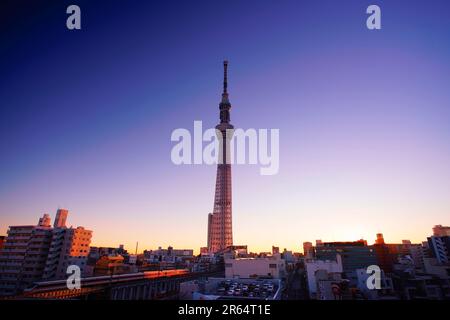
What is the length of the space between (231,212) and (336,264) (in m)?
41.7

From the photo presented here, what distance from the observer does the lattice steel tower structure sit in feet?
248

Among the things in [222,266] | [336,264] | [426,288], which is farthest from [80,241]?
[426,288]

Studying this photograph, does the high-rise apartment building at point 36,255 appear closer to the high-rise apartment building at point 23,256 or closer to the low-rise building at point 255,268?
the high-rise apartment building at point 23,256

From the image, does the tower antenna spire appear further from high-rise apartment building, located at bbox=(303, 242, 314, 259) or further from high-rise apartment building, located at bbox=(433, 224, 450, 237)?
high-rise apartment building, located at bbox=(433, 224, 450, 237)

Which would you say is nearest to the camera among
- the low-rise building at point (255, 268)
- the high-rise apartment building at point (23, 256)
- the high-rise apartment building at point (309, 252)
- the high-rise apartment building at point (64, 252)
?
the low-rise building at point (255, 268)

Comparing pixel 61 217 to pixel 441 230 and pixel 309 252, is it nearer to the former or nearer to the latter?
pixel 309 252

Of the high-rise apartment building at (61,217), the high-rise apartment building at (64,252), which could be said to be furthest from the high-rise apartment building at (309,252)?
the high-rise apartment building at (61,217)

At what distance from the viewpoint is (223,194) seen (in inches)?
2997

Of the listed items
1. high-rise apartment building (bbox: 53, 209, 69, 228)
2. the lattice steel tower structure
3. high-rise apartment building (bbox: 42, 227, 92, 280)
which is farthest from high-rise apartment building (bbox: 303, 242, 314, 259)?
high-rise apartment building (bbox: 53, 209, 69, 228)

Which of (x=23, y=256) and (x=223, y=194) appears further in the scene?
(x=223, y=194)

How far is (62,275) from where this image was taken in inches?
1735

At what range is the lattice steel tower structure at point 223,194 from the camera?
248 ft

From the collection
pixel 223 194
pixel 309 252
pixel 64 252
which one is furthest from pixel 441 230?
pixel 64 252

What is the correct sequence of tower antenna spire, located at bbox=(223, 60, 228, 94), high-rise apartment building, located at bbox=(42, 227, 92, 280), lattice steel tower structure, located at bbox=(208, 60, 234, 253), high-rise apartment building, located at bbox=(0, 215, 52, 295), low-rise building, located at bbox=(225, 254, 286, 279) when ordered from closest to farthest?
low-rise building, located at bbox=(225, 254, 286, 279), high-rise apartment building, located at bbox=(0, 215, 52, 295), high-rise apartment building, located at bbox=(42, 227, 92, 280), lattice steel tower structure, located at bbox=(208, 60, 234, 253), tower antenna spire, located at bbox=(223, 60, 228, 94)
